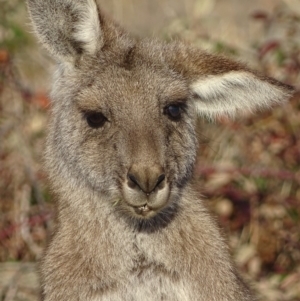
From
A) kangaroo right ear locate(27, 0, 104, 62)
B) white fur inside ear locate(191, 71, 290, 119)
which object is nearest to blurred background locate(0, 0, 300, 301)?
white fur inside ear locate(191, 71, 290, 119)

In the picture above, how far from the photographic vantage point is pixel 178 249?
4.78 m

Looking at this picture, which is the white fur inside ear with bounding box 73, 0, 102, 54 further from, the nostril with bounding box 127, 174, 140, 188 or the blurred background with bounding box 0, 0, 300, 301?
the blurred background with bounding box 0, 0, 300, 301

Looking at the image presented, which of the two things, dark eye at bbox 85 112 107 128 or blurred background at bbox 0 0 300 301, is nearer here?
dark eye at bbox 85 112 107 128

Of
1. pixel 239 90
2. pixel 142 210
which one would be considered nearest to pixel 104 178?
pixel 142 210

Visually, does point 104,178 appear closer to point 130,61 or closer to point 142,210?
point 142,210

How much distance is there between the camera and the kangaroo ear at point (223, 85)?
4977 millimetres

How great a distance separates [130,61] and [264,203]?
3224mm

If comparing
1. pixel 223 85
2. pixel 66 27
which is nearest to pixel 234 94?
pixel 223 85

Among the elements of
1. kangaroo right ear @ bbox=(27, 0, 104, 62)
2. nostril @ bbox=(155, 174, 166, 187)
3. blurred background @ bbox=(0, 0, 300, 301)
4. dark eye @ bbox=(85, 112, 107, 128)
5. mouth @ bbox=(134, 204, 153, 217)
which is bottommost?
blurred background @ bbox=(0, 0, 300, 301)

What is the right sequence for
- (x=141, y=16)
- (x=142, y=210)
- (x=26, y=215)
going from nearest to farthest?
1. (x=142, y=210)
2. (x=26, y=215)
3. (x=141, y=16)

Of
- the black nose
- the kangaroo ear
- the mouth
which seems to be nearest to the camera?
the black nose

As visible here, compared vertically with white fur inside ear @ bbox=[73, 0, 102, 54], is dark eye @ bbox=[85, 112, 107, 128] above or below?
below

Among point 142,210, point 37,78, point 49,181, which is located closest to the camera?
point 142,210

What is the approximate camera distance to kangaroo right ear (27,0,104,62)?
491 centimetres
